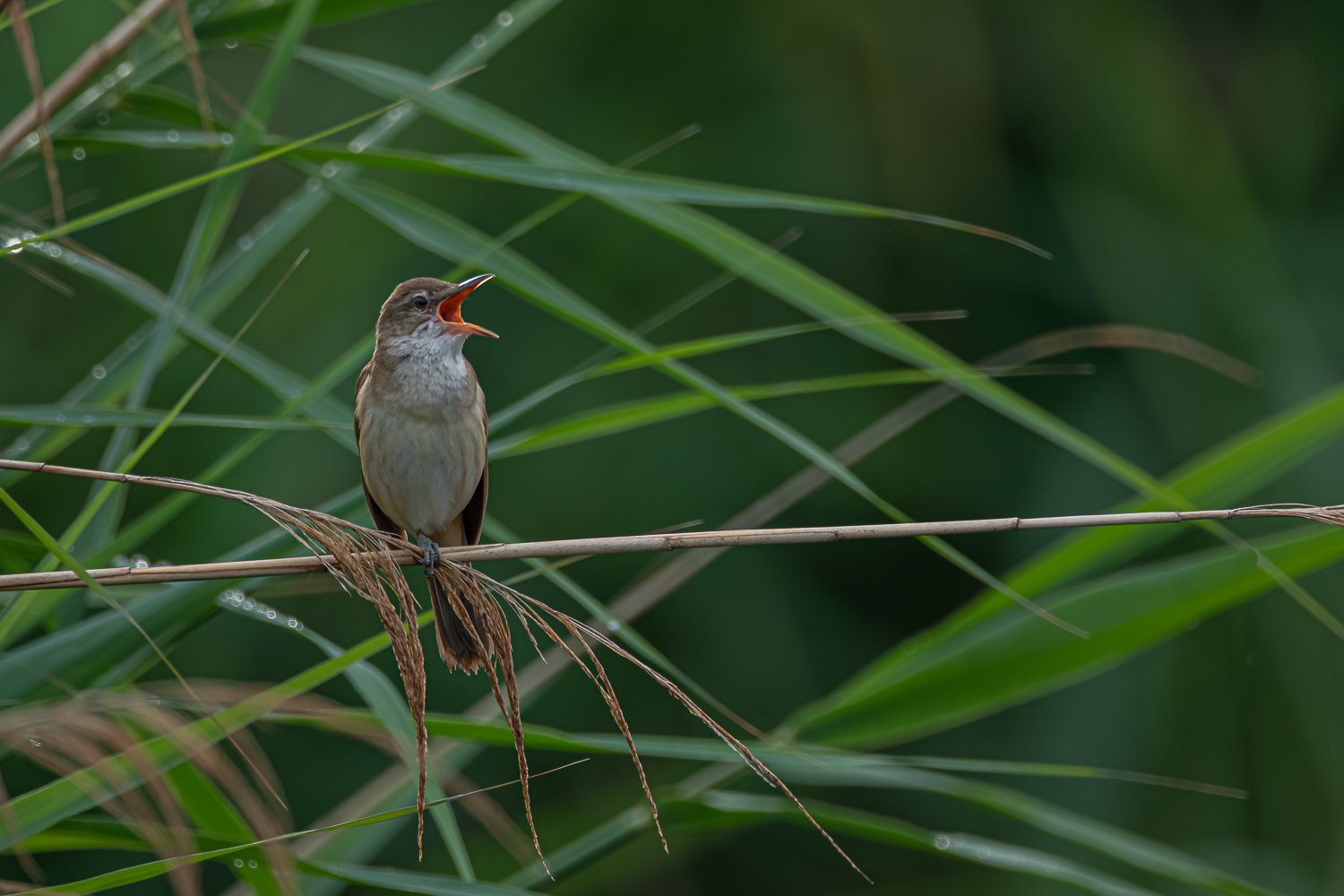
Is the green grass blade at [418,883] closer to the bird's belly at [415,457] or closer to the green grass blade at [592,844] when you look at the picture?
the green grass blade at [592,844]

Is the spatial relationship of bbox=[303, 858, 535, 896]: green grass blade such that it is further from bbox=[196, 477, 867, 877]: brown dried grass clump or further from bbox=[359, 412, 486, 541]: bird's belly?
bbox=[359, 412, 486, 541]: bird's belly

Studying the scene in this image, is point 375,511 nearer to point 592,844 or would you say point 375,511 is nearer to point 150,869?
point 592,844

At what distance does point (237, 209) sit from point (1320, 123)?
4193 mm

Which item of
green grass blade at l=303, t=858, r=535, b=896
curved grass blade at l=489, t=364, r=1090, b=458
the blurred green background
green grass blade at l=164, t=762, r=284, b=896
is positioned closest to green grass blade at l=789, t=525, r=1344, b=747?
curved grass blade at l=489, t=364, r=1090, b=458

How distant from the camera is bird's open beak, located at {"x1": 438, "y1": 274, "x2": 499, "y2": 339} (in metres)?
1.80

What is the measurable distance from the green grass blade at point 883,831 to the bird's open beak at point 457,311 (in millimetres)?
891

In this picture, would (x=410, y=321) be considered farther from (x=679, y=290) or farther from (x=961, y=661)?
(x=679, y=290)

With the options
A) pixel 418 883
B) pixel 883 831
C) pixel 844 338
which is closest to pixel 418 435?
pixel 418 883

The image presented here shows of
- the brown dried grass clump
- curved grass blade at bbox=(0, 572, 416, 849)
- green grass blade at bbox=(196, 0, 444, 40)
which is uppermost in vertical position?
green grass blade at bbox=(196, 0, 444, 40)

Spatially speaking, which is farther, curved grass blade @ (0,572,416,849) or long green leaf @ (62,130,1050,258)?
long green leaf @ (62,130,1050,258)

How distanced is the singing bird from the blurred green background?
3.89ft

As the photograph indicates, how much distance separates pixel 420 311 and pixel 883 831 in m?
1.32

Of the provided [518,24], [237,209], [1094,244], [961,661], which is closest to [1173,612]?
[961,661]

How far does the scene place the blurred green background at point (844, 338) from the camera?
3.50 meters
